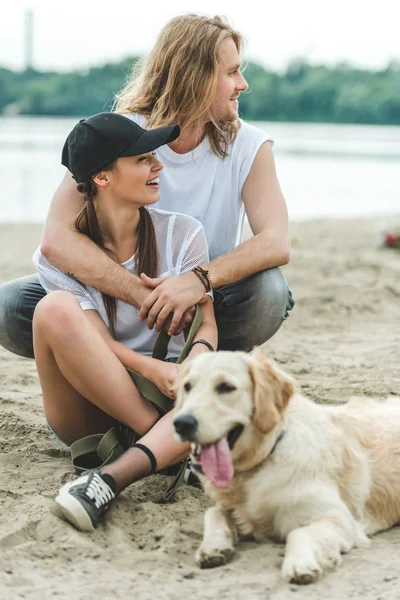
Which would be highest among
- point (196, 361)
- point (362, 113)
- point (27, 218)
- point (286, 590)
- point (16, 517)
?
point (196, 361)

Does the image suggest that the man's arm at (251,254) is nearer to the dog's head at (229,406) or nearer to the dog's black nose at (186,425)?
the dog's head at (229,406)

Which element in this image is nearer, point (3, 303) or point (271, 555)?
point (271, 555)

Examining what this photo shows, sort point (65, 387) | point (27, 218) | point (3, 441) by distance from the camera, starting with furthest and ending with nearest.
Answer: point (27, 218) → point (3, 441) → point (65, 387)

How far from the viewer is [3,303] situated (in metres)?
4.18

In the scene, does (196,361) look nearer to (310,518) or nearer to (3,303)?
(310,518)

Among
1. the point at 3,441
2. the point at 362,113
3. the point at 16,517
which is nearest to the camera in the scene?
the point at 16,517

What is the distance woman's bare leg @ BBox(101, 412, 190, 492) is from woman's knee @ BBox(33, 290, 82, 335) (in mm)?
541

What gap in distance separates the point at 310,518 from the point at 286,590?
36cm

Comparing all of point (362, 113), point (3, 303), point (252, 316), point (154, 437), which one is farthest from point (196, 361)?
point (362, 113)

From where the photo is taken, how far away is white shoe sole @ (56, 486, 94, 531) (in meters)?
3.04

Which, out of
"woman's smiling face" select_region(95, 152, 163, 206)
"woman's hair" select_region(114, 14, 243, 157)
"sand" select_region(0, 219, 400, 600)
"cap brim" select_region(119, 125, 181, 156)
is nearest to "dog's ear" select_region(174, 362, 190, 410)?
"sand" select_region(0, 219, 400, 600)

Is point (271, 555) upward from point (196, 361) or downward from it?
downward

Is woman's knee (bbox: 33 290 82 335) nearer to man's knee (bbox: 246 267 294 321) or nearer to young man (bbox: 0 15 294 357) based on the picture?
young man (bbox: 0 15 294 357)

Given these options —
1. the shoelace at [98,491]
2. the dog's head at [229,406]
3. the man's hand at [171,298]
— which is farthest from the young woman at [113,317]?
the dog's head at [229,406]
